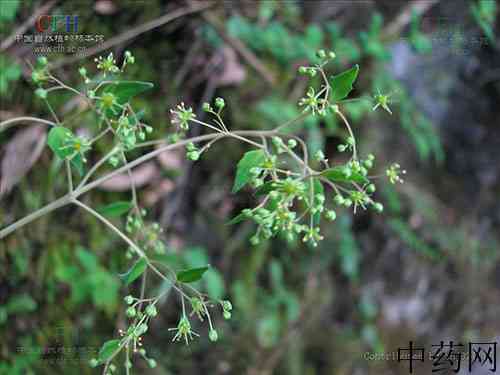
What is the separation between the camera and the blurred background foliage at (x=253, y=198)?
164 centimetres

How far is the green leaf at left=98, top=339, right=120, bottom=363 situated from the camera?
2.77 feet

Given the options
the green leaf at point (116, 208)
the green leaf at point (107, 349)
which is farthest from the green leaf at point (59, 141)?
the green leaf at point (107, 349)

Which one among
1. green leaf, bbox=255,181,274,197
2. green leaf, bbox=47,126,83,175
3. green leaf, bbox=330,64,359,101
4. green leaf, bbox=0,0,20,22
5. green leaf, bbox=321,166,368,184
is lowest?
green leaf, bbox=255,181,274,197

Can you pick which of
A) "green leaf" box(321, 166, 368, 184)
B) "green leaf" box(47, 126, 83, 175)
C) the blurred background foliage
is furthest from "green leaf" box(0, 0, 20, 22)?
"green leaf" box(321, 166, 368, 184)

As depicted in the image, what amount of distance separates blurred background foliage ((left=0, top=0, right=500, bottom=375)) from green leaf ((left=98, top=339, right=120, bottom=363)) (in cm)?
61

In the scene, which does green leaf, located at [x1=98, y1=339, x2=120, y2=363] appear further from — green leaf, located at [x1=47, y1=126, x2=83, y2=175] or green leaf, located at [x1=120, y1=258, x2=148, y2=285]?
green leaf, located at [x1=47, y1=126, x2=83, y2=175]

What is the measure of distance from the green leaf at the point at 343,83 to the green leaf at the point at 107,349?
560mm

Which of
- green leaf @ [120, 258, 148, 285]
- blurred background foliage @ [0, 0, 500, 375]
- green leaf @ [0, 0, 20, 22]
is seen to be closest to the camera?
green leaf @ [120, 258, 148, 285]

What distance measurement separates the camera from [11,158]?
160cm

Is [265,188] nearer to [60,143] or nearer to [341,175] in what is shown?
[341,175]

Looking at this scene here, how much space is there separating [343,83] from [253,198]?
1170mm

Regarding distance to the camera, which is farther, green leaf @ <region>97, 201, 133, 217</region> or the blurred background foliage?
the blurred background foliage

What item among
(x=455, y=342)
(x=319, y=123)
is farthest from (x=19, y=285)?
(x=455, y=342)

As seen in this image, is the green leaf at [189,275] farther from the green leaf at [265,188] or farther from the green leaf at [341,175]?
the green leaf at [341,175]
